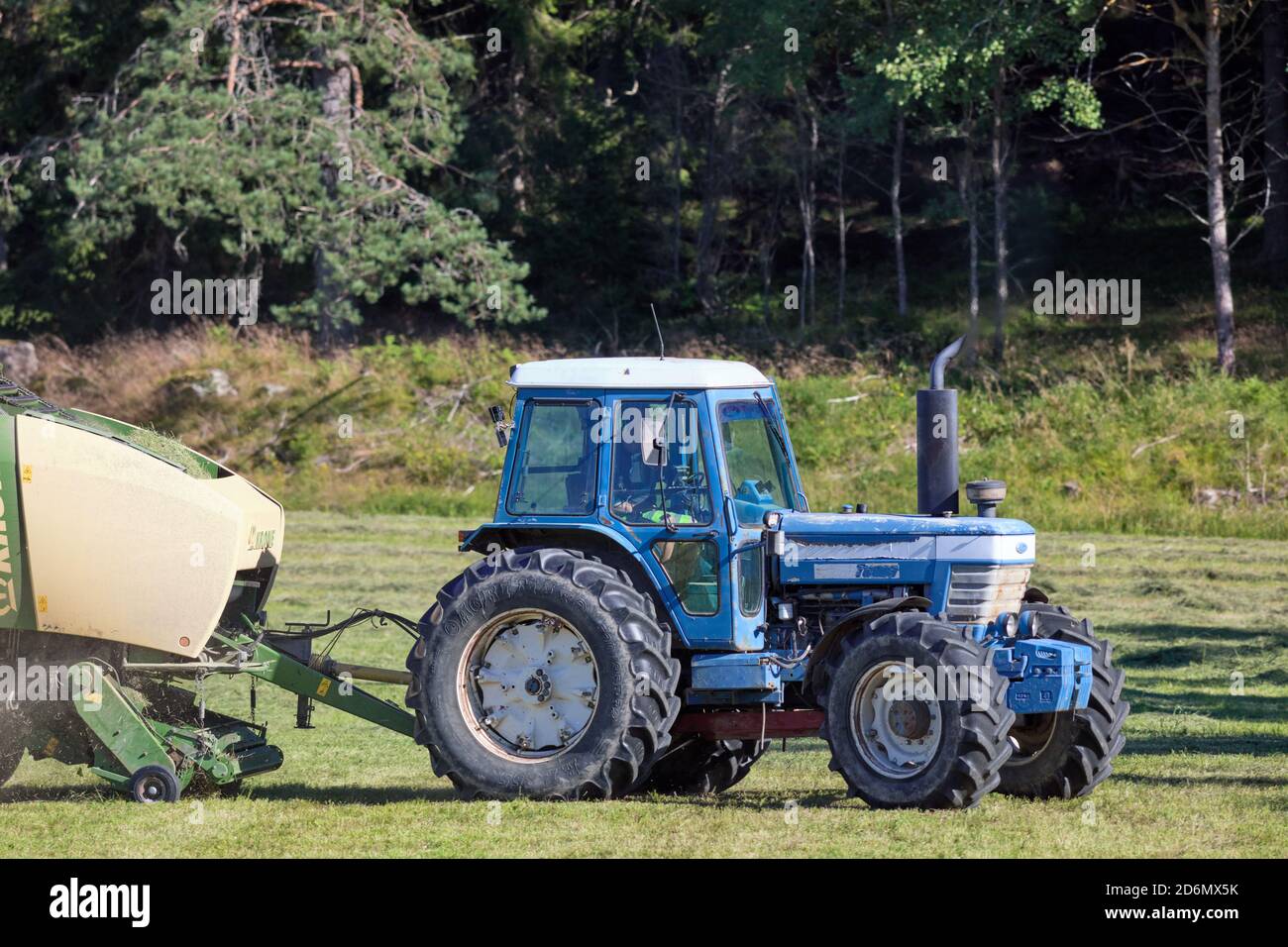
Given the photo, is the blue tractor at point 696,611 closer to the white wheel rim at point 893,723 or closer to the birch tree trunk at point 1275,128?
the white wheel rim at point 893,723

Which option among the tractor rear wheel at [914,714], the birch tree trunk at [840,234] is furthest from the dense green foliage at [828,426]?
the tractor rear wheel at [914,714]

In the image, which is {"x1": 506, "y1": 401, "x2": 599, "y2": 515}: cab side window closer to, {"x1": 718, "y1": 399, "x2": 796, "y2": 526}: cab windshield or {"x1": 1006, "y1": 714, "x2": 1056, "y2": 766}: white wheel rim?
{"x1": 718, "y1": 399, "x2": 796, "y2": 526}: cab windshield

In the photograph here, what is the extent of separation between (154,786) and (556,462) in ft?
9.56

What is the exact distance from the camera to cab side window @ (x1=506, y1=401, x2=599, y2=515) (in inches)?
384

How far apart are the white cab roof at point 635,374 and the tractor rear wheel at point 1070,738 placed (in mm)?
2112

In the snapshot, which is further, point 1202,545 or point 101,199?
point 101,199

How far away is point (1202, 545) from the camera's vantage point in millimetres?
22406

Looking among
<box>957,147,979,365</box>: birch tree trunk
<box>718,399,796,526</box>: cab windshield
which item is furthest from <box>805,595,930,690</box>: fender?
<box>957,147,979,365</box>: birch tree trunk

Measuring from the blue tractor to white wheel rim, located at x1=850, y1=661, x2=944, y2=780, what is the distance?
0.04ft

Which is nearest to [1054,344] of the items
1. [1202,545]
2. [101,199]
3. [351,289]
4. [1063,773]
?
[1202,545]

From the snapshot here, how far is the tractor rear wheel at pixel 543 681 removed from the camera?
923 centimetres

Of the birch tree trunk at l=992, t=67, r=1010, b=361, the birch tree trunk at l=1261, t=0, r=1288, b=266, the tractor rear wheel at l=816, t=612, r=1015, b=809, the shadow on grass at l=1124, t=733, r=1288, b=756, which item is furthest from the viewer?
the birch tree trunk at l=1261, t=0, r=1288, b=266

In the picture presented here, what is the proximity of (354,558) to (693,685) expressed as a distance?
1333 centimetres

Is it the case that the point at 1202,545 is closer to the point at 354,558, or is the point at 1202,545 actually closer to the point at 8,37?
the point at 354,558
